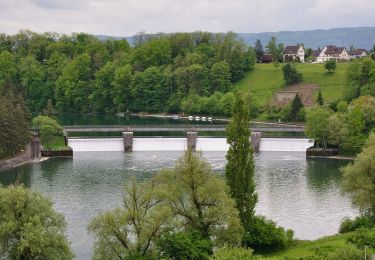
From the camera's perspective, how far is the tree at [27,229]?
33.2 metres

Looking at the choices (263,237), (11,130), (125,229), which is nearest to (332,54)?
(11,130)

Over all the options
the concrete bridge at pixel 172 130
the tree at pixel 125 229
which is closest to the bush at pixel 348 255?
the tree at pixel 125 229

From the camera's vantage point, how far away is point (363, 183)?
46.2 meters

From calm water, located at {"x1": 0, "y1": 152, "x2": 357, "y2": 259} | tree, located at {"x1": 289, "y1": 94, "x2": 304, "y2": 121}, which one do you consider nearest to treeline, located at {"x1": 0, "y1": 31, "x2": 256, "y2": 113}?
tree, located at {"x1": 289, "y1": 94, "x2": 304, "y2": 121}

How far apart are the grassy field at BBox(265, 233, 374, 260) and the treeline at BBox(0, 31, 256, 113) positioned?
96459 millimetres

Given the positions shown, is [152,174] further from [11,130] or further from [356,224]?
[356,224]

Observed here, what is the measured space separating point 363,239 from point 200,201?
374 inches

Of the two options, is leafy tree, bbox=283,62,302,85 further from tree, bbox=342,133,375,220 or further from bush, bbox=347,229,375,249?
bush, bbox=347,229,375,249

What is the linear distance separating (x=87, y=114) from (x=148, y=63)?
20.7 m

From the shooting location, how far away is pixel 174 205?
124 ft

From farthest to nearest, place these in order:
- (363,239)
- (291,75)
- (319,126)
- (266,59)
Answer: (266,59), (291,75), (319,126), (363,239)

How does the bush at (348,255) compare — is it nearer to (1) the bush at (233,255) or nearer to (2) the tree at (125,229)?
(1) the bush at (233,255)

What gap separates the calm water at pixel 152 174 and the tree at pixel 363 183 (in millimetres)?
3510

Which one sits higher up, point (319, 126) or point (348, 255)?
point (319, 126)
